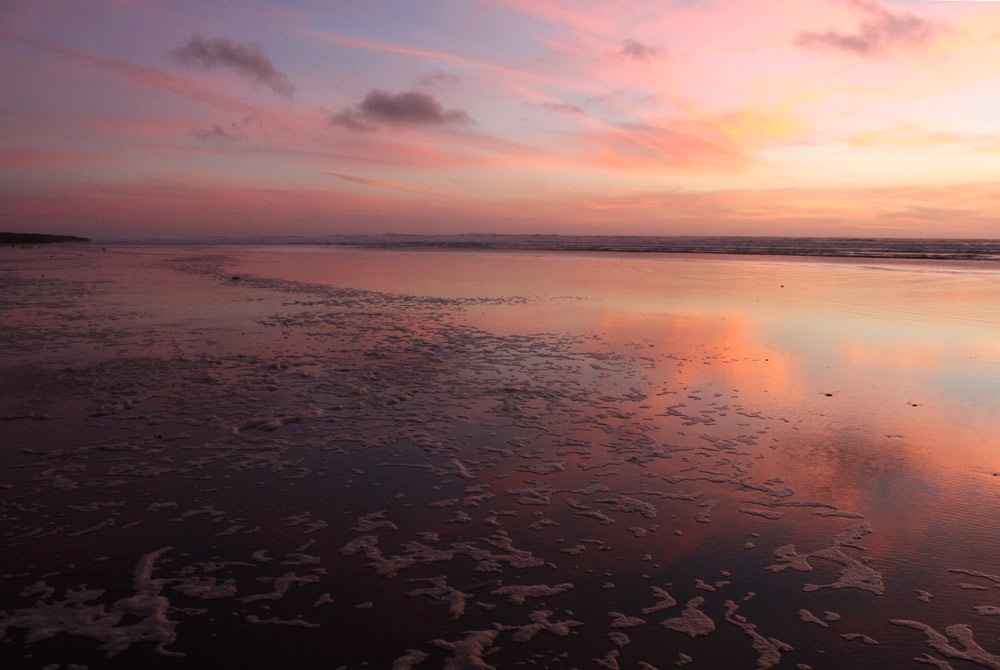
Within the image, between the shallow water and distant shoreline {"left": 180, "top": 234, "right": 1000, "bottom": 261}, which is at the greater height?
distant shoreline {"left": 180, "top": 234, "right": 1000, "bottom": 261}

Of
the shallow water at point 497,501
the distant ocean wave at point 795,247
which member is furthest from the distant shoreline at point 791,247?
the shallow water at point 497,501

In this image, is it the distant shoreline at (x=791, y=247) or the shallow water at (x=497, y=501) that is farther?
the distant shoreline at (x=791, y=247)

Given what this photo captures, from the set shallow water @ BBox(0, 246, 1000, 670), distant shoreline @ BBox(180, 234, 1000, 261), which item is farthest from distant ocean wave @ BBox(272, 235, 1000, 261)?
shallow water @ BBox(0, 246, 1000, 670)

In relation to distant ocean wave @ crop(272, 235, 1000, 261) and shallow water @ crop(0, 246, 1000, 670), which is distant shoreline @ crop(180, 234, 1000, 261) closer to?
distant ocean wave @ crop(272, 235, 1000, 261)

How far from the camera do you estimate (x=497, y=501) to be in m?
5.31

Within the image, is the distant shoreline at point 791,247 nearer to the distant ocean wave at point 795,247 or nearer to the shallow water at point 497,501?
the distant ocean wave at point 795,247

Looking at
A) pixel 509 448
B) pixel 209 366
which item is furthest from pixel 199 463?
pixel 209 366

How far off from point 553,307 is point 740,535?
13.0 m

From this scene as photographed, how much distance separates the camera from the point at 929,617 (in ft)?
12.2

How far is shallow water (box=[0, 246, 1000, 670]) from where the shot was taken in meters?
3.56

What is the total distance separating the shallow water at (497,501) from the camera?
11.7ft

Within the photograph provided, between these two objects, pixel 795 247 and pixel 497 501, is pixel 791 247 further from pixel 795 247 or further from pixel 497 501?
pixel 497 501

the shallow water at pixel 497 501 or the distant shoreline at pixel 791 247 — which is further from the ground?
the distant shoreline at pixel 791 247

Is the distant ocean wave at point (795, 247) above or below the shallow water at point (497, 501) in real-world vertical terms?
above
